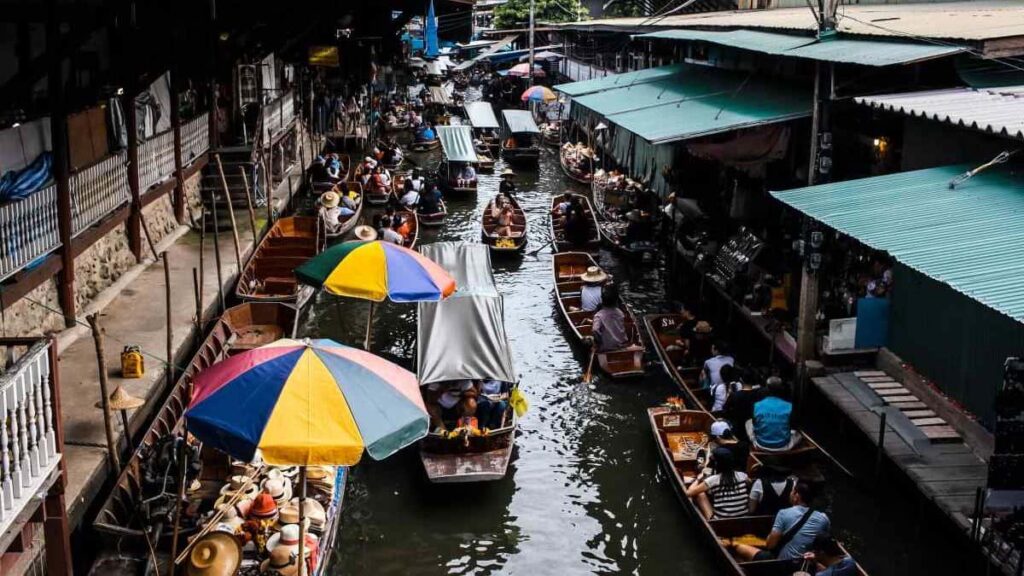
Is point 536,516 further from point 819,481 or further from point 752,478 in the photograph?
point 819,481

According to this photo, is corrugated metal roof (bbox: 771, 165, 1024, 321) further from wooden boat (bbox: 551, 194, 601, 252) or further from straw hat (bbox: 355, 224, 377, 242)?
wooden boat (bbox: 551, 194, 601, 252)

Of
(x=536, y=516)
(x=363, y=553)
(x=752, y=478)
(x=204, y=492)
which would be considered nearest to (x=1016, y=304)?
(x=752, y=478)

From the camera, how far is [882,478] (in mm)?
12602

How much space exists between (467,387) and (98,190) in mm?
6789

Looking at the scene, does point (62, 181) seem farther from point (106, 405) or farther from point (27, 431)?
point (27, 431)

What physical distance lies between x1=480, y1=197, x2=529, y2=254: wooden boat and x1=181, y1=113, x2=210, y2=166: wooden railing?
23.5ft

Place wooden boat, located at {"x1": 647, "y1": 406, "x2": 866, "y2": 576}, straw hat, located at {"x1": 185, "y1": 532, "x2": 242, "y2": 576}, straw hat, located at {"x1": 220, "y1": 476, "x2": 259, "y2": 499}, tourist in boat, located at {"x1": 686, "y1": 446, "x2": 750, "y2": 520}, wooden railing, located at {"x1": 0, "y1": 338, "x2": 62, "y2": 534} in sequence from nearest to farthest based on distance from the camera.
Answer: wooden railing, located at {"x1": 0, "y1": 338, "x2": 62, "y2": 534} → straw hat, located at {"x1": 185, "y1": 532, "x2": 242, "y2": 576} → wooden boat, located at {"x1": 647, "y1": 406, "x2": 866, "y2": 576} → straw hat, located at {"x1": 220, "y1": 476, "x2": 259, "y2": 499} → tourist in boat, located at {"x1": 686, "y1": 446, "x2": 750, "y2": 520}

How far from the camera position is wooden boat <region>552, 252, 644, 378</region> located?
17.0 m

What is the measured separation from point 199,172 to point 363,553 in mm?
13830

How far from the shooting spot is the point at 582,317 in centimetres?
1908

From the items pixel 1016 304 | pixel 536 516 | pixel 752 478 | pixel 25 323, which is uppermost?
pixel 1016 304

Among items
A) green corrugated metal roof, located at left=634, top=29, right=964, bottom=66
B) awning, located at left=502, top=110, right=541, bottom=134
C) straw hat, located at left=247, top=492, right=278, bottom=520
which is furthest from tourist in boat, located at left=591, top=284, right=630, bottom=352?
awning, located at left=502, top=110, right=541, bottom=134

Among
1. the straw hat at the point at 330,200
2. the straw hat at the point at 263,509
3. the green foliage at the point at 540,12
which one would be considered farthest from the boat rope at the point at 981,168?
the green foliage at the point at 540,12

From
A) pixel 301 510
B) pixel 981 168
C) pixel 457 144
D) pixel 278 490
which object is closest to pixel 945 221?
pixel 981 168
